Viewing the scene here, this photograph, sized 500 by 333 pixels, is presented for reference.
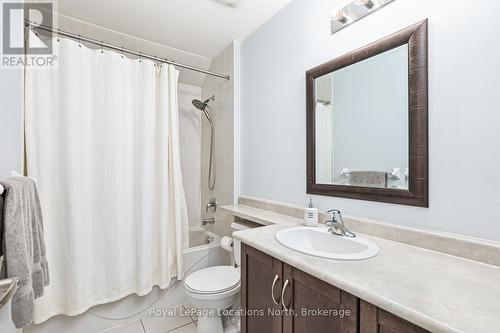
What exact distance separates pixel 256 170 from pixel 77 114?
138cm

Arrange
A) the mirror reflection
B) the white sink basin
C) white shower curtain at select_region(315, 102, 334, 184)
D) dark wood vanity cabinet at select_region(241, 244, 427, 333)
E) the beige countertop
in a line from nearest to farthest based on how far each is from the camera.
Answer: the beige countertop → dark wood vanity cabinet at select_region(241, 244, 427, 333) → the white sink basin → the mirror reflection → white shower curtain at select_region(315, 102, 334, 184)

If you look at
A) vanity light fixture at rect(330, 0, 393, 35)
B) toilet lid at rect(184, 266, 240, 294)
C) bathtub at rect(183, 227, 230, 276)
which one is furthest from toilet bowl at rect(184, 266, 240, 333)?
vanity light fixture at rect(330, 0, 393, 35)

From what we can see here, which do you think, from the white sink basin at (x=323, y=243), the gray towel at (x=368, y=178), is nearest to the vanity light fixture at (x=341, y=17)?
the gray towel at (x=368, y=178)

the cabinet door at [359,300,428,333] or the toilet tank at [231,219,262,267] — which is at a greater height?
the cabinet door at [359,300,428,333]

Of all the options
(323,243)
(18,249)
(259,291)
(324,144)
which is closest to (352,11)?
(324,144)

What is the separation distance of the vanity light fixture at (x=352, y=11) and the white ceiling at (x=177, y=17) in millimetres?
534

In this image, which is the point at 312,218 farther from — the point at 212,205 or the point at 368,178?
the point at 212,205

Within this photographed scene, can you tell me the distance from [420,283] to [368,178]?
598 mm

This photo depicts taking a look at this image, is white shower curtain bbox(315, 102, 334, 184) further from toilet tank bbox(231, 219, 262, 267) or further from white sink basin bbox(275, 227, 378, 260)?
toilet tank bbox(231, 219, 262, 267)

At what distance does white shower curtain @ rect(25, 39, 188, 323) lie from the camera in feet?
4.80

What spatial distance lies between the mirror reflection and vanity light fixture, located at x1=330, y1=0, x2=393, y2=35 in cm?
25

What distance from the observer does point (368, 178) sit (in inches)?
47.5

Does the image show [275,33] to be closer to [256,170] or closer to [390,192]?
[256,170]

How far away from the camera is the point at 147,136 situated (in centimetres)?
180
